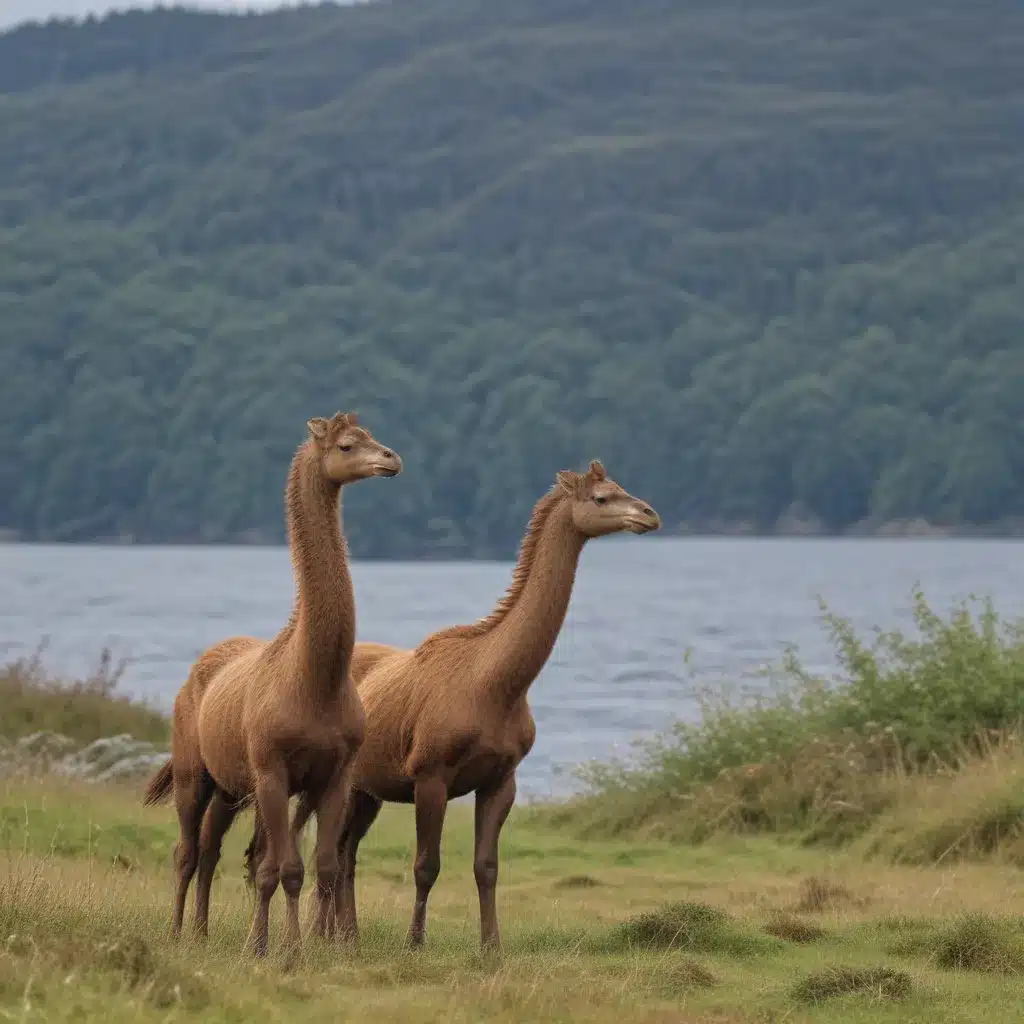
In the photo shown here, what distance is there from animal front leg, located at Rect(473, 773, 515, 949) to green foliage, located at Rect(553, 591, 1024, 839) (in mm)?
7121

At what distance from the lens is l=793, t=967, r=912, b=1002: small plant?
33.6ft

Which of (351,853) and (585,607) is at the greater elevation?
(351,853)

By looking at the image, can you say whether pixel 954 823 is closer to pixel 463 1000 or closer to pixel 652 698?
pixel 463 1000

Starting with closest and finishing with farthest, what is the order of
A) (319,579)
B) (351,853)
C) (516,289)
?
1. (319,579)
2. (351,853)
3. (516,289)

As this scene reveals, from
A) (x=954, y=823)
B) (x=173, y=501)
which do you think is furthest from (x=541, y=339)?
(x=954, y=823)

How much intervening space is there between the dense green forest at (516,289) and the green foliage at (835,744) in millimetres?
80017

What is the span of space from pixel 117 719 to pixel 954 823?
12.1 meters

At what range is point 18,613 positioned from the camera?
7594 cm

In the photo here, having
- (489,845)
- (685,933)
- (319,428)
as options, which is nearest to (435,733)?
(489,845)

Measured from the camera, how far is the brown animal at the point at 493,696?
1132 cm

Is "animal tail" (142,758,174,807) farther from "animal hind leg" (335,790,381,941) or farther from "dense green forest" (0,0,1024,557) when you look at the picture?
"dense green forest" (0,0,1024,557)

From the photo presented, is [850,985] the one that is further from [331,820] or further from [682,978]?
[331,820]

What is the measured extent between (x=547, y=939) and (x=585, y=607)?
71.6 metres

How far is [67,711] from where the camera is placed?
25234mm
